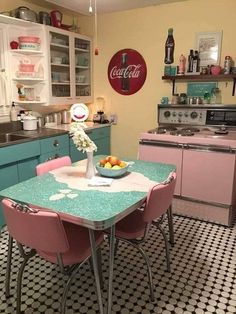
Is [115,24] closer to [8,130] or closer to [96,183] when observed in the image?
[8,130]

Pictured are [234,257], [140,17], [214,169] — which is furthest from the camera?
[140,17]

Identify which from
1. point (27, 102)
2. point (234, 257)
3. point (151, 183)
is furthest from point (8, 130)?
point (234, 257)

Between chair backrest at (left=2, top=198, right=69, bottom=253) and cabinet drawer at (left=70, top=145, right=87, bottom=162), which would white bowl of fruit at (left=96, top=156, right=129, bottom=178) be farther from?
cabinet drawer at (left=70, top=145, right=87, bottom=162)

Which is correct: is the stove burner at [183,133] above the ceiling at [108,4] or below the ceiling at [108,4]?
below

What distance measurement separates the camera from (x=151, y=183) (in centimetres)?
174

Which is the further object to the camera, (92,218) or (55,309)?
(55,309)

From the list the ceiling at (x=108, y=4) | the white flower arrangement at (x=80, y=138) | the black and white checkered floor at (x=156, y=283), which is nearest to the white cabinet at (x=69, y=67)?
the ceiling at (x=108, y=4)

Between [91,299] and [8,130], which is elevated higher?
[8,130]

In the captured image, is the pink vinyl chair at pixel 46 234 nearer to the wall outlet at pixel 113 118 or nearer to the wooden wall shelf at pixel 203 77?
the wooden wall shelf at pixel 203 77

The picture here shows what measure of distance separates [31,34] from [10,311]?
2.76 m

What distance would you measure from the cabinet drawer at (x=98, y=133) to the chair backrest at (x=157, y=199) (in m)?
1.90

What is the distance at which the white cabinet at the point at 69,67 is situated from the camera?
327cm

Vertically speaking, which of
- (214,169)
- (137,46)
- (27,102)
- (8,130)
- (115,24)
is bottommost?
(214,169)

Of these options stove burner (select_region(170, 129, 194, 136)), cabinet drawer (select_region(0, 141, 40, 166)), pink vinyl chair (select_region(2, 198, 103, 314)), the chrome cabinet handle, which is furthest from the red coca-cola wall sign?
pink vinyl chair (select_region(2, 198, 103, 314))
